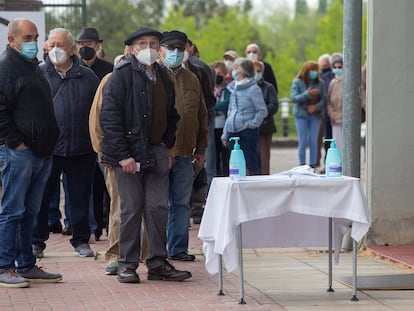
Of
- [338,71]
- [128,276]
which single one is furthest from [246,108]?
[338,71]

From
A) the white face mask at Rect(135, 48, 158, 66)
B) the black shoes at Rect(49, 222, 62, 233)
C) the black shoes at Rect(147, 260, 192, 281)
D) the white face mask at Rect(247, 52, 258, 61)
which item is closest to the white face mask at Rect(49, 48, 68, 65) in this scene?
the white face mask at Rect(135, 48, 158, 66)

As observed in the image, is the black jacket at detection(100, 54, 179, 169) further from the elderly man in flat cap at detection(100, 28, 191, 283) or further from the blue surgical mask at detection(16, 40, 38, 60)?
the blue surgical mask at detection(16, 40, 38, 60)

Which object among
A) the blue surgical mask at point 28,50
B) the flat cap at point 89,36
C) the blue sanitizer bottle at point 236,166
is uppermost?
the flat cap at point 89,36

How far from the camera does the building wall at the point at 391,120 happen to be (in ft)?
37.5

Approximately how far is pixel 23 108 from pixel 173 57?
5.58 feet

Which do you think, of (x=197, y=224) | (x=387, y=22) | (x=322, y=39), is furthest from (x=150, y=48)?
(x=322, y=39)

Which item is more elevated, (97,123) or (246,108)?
(97,123)

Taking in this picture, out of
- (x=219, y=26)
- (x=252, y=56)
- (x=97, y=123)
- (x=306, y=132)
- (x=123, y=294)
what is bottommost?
(x=123, y=294)

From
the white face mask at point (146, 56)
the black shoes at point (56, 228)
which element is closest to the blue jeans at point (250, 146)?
the black shoes at point (56, 228)

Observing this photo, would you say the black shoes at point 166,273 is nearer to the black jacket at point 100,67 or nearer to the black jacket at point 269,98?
the black jacket at point 100,67

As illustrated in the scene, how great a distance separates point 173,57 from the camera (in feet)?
35.2

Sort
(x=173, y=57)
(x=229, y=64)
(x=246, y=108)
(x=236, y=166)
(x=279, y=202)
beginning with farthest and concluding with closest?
(x=229, y=64) < (x=246, y=108) < (x=173, y=57) < (x=236, y=166) < (x=279, y=202)

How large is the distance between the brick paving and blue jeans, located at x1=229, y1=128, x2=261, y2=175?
161 inches

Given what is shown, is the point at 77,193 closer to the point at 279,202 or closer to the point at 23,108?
the point at 23,108
